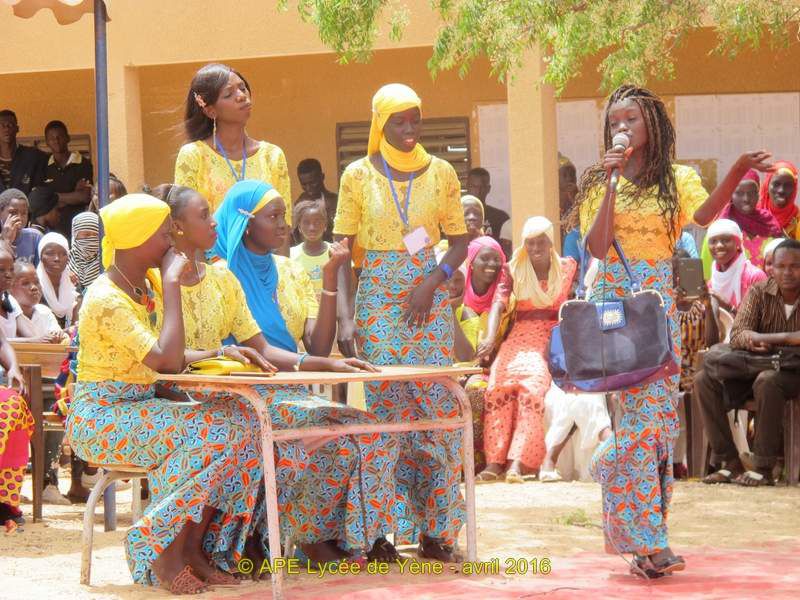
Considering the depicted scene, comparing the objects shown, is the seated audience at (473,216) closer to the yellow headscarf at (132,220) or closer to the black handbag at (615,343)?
the black handbag at (615,343)

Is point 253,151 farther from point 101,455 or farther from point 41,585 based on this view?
point 41,585

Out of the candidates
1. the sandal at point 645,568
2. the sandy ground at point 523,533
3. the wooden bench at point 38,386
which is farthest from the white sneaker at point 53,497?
the sandal at point 645,568

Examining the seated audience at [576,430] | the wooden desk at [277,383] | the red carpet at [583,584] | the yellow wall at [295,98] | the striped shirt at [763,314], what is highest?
the yellow wall at [295,98]

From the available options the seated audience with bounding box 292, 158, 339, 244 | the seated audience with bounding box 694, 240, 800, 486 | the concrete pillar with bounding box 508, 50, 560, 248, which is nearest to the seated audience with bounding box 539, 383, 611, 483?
the seated audience with bounding box 694, 240, 800, 486

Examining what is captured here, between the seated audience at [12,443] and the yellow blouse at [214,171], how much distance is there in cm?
185

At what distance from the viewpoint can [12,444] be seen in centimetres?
744

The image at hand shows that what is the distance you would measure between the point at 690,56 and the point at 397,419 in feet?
27.9

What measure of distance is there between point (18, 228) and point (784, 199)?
613 centimetres

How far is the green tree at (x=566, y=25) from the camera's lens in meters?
8.30

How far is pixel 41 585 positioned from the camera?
5.82 metres

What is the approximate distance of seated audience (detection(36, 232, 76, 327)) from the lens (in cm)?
1011

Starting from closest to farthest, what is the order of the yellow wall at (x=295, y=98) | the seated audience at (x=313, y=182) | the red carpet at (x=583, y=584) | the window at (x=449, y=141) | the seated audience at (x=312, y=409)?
the red carpet at (x=583, y=584) → the seated audience at (x=312, y=409) → the seated audience at (x=313, y=182) → the window at (x=449, y=141) → the yellow wall at (x=295, y=98)

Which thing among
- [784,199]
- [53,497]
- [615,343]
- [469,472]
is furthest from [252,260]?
[784,199]

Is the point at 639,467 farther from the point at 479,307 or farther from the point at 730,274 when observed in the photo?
the point at 730,274
